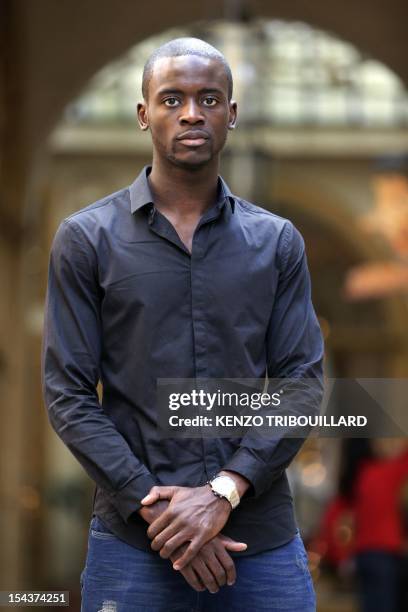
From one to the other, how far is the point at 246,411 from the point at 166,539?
259 mm

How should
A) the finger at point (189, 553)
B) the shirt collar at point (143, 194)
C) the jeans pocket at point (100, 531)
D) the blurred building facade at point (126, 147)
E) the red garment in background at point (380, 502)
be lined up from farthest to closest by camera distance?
the blurred building facade at point (126, 147) → the red garment in background at point (380, 502) → the shirt collar at point (143, 194) → the jeans pocket at point (100, 531) → the finger at point (189, 553)

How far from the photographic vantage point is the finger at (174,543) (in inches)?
84.9

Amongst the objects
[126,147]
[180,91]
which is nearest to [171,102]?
[180,91]

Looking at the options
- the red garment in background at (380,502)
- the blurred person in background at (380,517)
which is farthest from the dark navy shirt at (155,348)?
the red garment in background at (380,502)

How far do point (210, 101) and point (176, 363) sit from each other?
426 mm

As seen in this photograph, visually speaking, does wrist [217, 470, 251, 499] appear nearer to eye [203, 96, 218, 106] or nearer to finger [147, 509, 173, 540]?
finger [147, 509, 173, 540]

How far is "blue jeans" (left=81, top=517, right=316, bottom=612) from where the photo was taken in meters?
2.22

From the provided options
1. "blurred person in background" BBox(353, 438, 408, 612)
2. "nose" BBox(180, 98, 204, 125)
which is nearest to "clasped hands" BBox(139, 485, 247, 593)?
"nose" BBox(180, 98, 204, 125)

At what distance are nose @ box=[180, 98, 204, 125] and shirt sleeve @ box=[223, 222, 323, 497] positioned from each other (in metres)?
0.26

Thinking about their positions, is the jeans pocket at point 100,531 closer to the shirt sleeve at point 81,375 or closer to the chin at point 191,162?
the shirt sleeve at point 81,375

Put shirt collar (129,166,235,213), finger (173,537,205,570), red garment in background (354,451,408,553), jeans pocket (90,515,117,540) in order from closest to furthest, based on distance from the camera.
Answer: finger (173,537,205,570) → jeans pocket (90,515,117,540) → shirt collar (129,166,235,213) → red garment in background (354,451,408,553)

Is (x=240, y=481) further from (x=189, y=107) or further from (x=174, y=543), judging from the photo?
(x=189, y=107)

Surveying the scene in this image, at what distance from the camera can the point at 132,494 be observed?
2191 mm

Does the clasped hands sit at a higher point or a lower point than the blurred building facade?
lower
